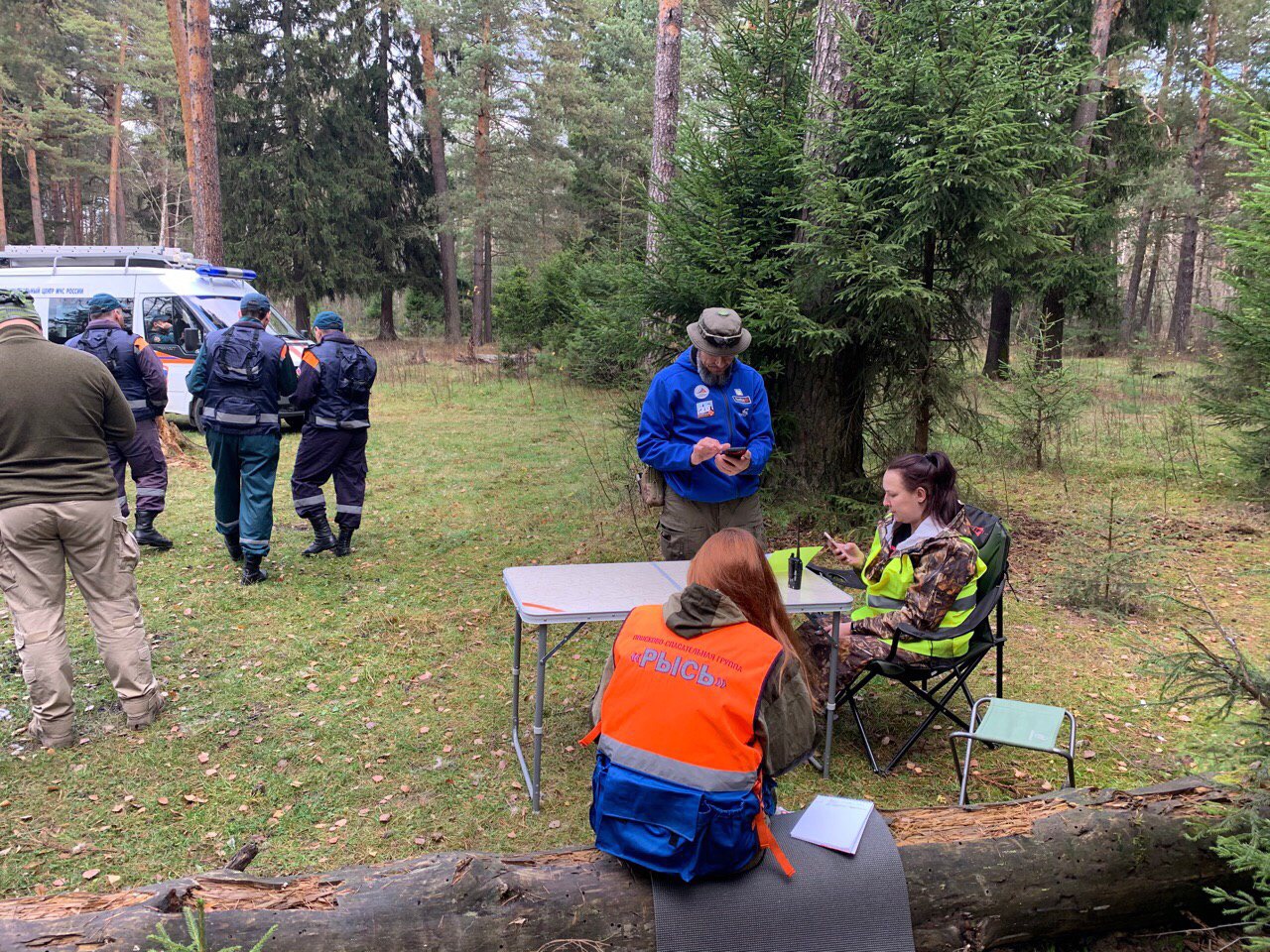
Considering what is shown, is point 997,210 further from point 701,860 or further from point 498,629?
point 701,860

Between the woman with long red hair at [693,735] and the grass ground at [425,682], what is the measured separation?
115 centimetres

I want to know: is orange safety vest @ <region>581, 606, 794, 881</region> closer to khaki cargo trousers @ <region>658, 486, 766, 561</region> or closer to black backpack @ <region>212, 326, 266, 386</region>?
khaki cargo trousers @ <region>658, 486, 766, 561</region>

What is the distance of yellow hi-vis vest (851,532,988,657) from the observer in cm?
383

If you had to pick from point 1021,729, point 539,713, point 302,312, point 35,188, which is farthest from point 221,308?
point 35,188

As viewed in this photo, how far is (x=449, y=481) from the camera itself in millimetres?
9969

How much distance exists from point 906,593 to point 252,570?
478 cm

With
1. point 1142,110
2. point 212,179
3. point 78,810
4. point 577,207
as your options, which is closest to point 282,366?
point 78,810

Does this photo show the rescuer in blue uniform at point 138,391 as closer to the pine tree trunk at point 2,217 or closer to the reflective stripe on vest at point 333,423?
the reflective stripe on vest at point 333,423

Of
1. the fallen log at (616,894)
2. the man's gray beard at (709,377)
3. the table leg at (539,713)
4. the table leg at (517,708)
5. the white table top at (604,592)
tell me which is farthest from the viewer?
the man's gray beard at (709,377)

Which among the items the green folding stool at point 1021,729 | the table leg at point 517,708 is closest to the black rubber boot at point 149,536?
the table leg at point 517,708

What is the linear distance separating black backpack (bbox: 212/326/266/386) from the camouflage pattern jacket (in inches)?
188

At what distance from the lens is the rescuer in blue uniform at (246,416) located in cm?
637

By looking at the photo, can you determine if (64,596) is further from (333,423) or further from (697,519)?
(697,519)

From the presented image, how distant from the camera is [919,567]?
3865 mm
